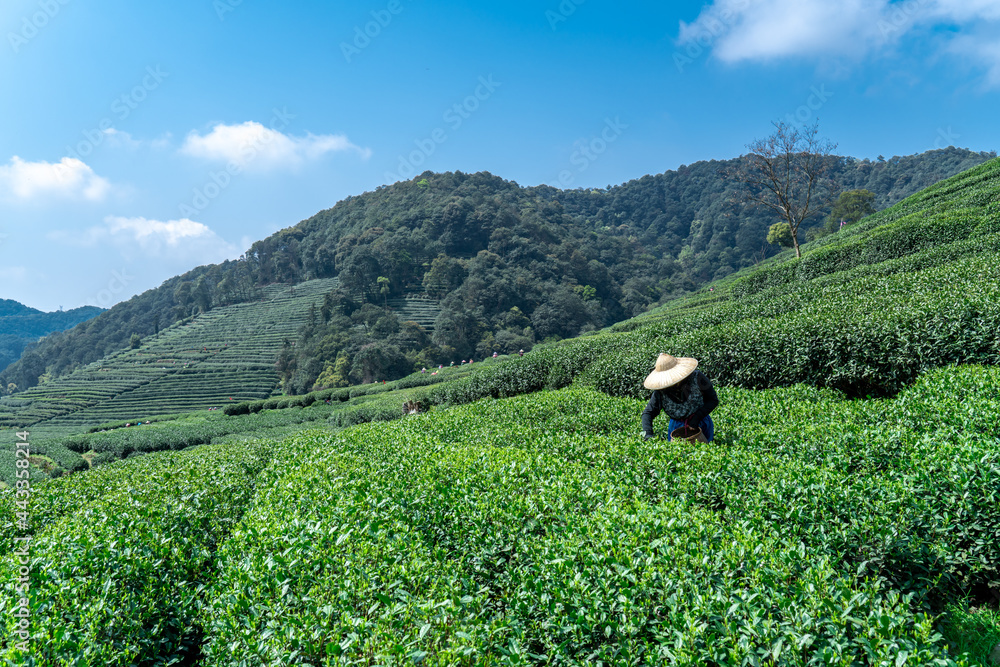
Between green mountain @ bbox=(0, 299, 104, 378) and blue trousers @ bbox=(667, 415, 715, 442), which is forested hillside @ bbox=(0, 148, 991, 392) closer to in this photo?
green mountain @ bbox=(0, 299, 104, 378)

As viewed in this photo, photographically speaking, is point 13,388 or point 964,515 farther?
point 13,388

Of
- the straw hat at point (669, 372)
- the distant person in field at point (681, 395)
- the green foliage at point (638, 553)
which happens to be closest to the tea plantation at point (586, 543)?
the green foliage at point (638, 553)

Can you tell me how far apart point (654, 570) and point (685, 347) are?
31.5 ft

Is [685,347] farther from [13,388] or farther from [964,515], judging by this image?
[13,388]

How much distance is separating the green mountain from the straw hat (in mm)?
142514

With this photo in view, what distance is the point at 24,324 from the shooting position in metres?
134

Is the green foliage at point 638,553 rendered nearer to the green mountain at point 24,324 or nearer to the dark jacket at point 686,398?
the dark jacket at point 686,398

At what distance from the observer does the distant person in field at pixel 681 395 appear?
19.9 feet

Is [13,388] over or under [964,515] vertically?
over

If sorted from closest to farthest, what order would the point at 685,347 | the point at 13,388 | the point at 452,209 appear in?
the point at 685,347, the point at 13,388, the point at 452,209

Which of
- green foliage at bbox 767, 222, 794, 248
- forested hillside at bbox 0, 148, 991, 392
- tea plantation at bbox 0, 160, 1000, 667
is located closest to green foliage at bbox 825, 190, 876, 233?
green foliage at bbox 767, 222, 794, 248

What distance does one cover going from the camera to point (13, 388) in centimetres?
7662

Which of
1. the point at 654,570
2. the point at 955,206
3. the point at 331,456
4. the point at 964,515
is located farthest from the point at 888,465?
the point at 955,206

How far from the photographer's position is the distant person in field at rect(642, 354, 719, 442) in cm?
607
